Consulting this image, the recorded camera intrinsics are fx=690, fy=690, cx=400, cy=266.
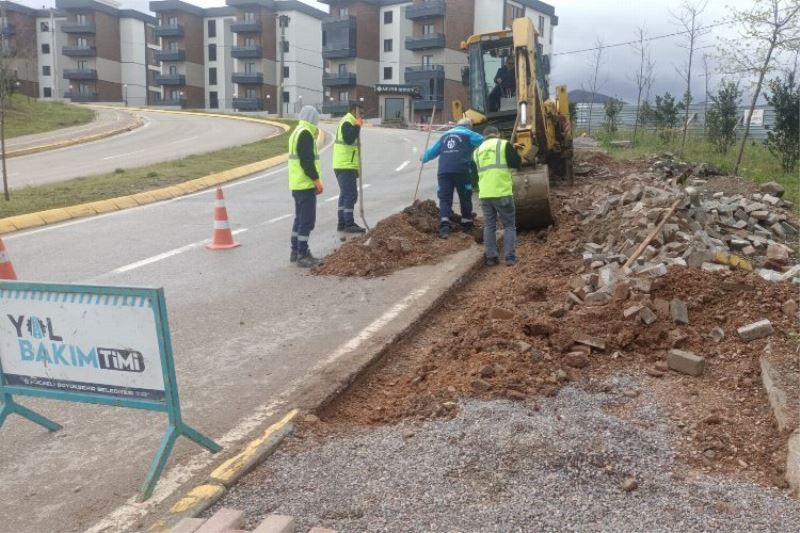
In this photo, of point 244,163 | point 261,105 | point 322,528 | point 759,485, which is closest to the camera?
point 322,528

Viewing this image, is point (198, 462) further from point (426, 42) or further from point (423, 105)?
point (426, 42)

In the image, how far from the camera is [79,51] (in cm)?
7988

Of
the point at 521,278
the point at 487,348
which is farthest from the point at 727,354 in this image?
the point at 521,278

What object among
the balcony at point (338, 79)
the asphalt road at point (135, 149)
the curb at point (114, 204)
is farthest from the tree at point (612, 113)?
the balcony at point (338, 79)

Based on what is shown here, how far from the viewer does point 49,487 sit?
3525 millimetres

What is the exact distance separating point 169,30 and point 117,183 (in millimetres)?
70706

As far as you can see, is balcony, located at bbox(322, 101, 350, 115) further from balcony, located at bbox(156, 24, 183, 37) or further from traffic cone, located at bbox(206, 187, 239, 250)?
traffic cone, located at bbox(206, 187, 239, 250)

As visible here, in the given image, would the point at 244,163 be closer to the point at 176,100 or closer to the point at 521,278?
the point at 521,278

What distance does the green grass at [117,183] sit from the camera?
493 inches

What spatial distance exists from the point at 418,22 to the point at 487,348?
67.6 m

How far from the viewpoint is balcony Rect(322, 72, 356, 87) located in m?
70.2

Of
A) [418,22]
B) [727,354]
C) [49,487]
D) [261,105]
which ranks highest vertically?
[418,22]

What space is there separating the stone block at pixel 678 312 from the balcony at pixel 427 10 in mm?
63920

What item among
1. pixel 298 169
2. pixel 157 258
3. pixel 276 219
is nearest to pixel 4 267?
pixel 157 258
